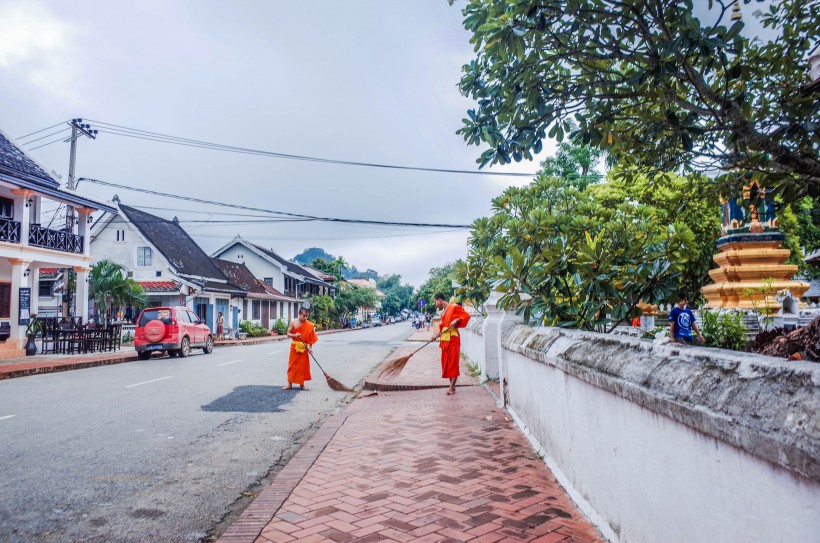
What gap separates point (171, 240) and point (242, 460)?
112 ft

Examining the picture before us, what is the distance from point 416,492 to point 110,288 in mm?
25261

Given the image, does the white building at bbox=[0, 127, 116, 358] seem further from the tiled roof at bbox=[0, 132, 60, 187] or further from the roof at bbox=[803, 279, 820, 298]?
the roof at bbox=[803, 279, 820, 298]

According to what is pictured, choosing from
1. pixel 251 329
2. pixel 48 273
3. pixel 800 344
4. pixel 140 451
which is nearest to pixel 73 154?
pixel 48 273

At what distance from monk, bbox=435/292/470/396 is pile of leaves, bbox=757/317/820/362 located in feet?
15.7

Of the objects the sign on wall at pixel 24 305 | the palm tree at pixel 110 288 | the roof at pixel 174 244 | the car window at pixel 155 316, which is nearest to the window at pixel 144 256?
the roof at pixel 174 244

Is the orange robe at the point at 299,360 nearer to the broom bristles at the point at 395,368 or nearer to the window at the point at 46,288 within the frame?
the broom bristles at the point at 395,368

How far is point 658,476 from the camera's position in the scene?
2496mm

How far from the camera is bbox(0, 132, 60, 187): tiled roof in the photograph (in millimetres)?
19719

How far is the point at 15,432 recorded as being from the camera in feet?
22.0

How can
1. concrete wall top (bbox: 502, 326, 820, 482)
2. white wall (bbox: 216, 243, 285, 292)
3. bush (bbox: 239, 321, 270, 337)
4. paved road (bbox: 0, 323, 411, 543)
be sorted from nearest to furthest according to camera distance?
1. concrete wall top (bbox: 502, 326, 820, 482)
2. paved road (bbox: 0, 323, 411, 543)
3. bush (bbox: 239, 321, 270, 337)
4. white wall (bbox: 216, 243, 285, 292)

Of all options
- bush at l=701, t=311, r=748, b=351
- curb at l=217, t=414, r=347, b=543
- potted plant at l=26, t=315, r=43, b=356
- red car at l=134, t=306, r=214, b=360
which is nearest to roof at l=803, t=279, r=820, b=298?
bush at l=701, t=311, r=748, b=351

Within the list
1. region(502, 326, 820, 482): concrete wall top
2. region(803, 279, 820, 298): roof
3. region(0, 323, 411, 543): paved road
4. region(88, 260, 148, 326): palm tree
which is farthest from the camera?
region(803, 279, 820, 298): roof

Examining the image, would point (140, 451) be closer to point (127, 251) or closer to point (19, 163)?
point (19, 163)

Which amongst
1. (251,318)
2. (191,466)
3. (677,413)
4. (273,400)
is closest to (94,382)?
(273,400)
